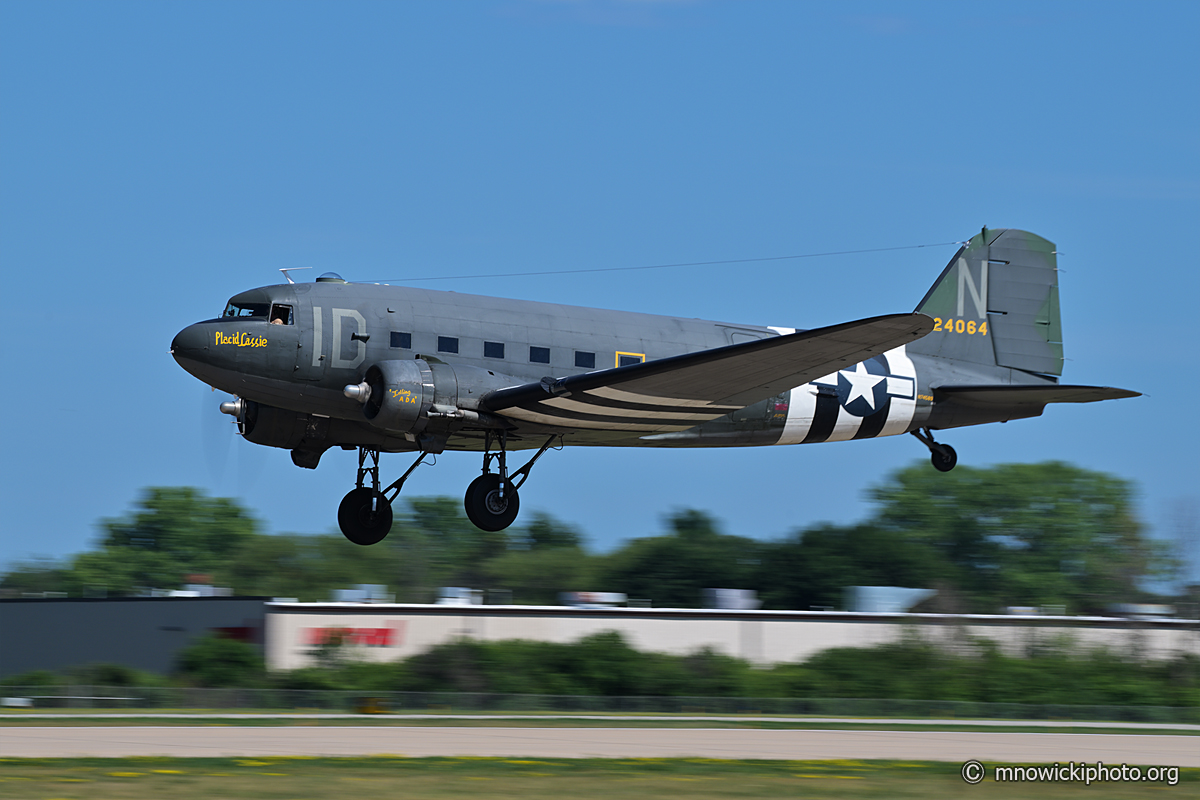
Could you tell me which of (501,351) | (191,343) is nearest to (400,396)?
(501,351)

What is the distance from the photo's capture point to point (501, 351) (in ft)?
71.0

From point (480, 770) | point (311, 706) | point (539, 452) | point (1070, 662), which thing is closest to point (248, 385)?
point (539, 452)

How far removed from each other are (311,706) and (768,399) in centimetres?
1693

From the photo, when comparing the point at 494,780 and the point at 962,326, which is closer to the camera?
the point at 494,780

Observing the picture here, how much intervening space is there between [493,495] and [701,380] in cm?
373

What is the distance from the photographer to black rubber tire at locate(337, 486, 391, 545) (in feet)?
76.7

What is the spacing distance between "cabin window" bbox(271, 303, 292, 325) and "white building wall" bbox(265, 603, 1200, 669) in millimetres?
25248

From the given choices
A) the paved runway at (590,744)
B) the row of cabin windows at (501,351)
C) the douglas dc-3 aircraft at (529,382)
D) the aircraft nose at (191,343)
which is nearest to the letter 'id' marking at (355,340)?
the douglas dc-3 aircraft at (529,382)

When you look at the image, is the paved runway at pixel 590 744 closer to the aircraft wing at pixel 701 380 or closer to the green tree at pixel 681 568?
the aircraft wing at pixel 701 380

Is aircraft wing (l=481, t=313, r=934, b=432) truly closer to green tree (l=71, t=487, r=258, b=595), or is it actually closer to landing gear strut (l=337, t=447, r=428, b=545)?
landing gear strut (l=337, t=447, r=428, b=545)

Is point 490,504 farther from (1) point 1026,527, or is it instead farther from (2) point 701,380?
(1) point 1026,527

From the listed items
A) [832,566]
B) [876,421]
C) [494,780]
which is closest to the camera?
[494,780]

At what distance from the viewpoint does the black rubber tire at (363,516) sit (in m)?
23.4

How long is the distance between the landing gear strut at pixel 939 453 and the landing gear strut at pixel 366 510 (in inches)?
381
